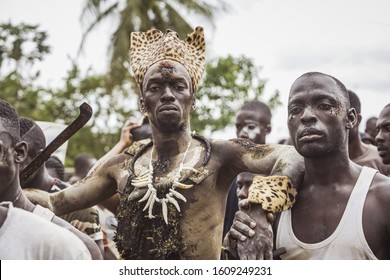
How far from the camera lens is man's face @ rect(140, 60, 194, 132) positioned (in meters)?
3.43

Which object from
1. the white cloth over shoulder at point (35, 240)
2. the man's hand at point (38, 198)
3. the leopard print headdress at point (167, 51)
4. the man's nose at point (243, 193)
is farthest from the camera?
the man's nose at point (243, 193)

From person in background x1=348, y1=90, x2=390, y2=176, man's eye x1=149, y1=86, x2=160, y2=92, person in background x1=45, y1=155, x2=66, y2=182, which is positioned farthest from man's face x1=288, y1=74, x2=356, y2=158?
person in background x1=45, y1=155, x2=66, y2=182

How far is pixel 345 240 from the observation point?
8.91 feet

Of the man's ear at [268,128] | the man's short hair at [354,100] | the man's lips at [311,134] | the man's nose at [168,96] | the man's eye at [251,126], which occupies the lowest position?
the man's lips at [311,134]

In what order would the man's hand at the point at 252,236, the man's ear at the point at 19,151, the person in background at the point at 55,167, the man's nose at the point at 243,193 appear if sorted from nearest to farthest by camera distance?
the man's hand at the point at 252,236, the man's ear at the point at 19,151, the man's nose at the point at 243,193, the person in background at the point at 55,167

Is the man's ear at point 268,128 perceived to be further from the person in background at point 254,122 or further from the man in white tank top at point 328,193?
the man in white tank top at point 328,193

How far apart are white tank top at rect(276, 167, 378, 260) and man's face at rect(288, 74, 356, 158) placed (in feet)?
0.67

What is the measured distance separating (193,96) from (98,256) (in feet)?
3.78

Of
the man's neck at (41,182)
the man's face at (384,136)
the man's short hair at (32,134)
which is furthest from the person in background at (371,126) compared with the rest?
the man's short hair at (32,134)

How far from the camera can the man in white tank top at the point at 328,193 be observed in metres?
2.72

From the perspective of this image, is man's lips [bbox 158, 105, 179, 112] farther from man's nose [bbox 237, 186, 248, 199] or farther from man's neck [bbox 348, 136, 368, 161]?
man's neck [bbox 348, 136, 368, 161]

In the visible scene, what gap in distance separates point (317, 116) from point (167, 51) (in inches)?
42.1

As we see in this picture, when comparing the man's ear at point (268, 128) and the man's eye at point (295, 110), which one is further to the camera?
the man's ear at point (268, 128)

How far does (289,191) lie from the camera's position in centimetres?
293
